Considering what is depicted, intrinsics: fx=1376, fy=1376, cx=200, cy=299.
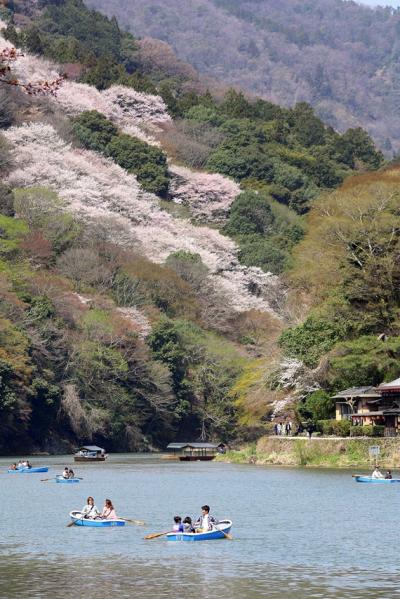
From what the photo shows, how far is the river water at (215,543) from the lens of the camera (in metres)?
32.9

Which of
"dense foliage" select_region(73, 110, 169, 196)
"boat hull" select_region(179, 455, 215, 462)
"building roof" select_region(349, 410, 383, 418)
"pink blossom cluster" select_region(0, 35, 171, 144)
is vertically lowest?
"boat hull" select_region(179, 455, 215, 462)

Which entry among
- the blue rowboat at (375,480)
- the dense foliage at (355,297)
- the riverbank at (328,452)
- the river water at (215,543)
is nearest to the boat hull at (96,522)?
the river water at (215,543)

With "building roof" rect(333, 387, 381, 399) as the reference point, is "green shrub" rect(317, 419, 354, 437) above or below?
below

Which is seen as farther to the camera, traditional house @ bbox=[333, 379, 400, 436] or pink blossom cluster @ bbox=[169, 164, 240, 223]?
pink blossom cluster @ bbox=[169, 164, 240, 223]

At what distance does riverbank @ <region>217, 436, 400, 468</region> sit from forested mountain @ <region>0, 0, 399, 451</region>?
420 cm

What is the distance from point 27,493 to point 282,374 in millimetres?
24691

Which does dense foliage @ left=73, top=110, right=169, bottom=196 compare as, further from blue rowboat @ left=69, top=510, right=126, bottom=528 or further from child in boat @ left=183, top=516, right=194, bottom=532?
child in boat @ left=183, top=516, right=194, bottom=532

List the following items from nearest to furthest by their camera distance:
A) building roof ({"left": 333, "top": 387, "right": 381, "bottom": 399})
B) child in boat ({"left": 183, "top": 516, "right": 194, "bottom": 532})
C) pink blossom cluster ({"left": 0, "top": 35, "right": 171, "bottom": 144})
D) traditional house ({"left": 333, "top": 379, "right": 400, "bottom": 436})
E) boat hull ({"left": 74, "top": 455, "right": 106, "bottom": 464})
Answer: child in boat ({"left": 183, "top": 516, "right": 194, "bottom": 532}) → traditional house ({"left": 333, "top": 379, "right": 400, "bottom": 436}) → building roof ({"left": 333, "top": 387, "right": 381, "bottom": 399}) → boat hull ({"left": 74, "top": 455, "right": 106, "bottom": 464}) → pink blossom cluster ({"left": 0, "top": 35, "right": 171, "bottom": 144})

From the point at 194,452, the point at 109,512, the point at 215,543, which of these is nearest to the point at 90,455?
the point at 194,452

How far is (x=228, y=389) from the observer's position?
107 m

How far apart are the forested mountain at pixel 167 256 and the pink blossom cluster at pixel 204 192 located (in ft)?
0.70

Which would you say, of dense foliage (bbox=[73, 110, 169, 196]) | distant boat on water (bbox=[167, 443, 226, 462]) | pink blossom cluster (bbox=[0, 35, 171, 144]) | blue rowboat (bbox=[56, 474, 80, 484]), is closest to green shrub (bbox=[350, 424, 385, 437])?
blue rowboat (bbox=[56, 474, 80, 484])

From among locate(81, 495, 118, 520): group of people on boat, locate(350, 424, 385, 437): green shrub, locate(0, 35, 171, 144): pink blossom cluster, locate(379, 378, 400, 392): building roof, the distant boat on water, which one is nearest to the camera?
locate(81, 495, 118, 520): group of people on boat

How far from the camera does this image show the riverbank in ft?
226
